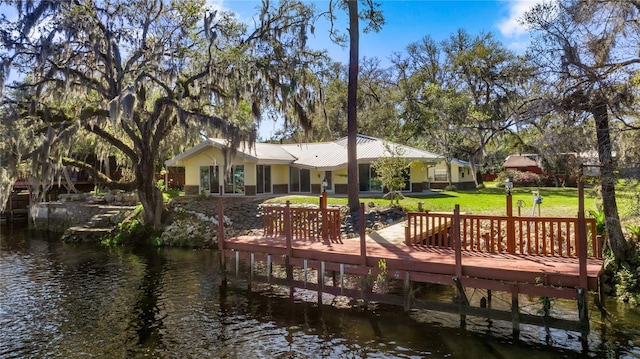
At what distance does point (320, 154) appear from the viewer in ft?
92.4

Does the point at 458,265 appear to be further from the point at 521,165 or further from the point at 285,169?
the point at 521,165

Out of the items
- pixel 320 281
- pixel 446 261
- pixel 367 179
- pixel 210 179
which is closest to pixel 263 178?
pixel 210 179

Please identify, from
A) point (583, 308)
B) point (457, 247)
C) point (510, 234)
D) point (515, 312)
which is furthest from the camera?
point (510, 234)

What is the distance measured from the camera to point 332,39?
1917cm

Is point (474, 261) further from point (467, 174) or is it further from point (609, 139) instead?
point (467, 174)

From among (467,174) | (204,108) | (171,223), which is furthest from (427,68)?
(171,223)

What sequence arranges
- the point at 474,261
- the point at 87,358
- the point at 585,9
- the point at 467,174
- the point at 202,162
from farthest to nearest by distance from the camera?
the point at 467,174 → the point at 202,162 → the point at 585,9 → the point at 474,261 → the point at 87,358

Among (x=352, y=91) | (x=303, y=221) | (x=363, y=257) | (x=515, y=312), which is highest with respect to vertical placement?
(x=352, y=91)

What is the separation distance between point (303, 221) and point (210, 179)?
55.5ft

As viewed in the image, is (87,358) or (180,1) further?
(180,1)

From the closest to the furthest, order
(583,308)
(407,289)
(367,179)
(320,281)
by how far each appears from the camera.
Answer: (583,308)
(407,289)
(320,281)
(367,179)

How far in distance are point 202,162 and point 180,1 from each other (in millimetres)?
11380

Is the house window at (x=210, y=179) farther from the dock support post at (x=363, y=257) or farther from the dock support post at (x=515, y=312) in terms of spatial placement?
the dock support post at (x=515, y=312)

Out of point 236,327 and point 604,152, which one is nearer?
point 604,152
